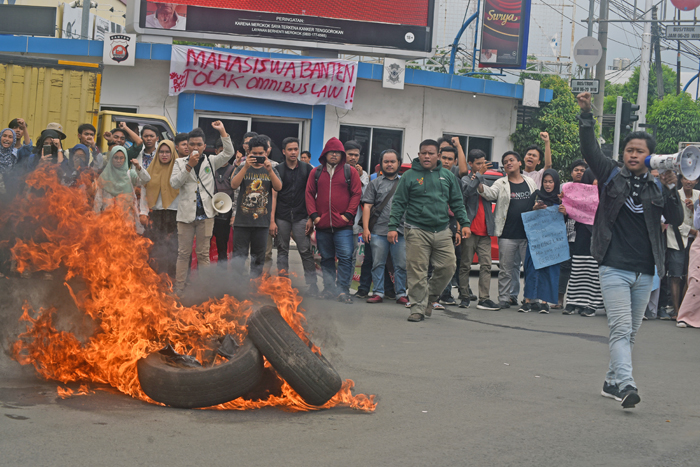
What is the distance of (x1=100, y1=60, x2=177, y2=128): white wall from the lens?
796 inches

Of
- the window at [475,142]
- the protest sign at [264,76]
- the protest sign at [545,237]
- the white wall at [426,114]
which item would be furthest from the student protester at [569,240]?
the window at [475,142]

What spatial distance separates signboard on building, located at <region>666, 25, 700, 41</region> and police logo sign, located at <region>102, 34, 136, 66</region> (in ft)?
72.1

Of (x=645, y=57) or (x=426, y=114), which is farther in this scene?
(x=645, y=57)

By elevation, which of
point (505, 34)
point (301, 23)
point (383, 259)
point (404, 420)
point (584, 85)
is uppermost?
point (505, 34)

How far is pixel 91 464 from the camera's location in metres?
3.74

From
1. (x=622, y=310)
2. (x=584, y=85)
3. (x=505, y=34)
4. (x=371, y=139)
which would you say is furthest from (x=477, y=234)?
(x=505, y=34)

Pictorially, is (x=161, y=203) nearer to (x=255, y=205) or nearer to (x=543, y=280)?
(x=255, y=205)

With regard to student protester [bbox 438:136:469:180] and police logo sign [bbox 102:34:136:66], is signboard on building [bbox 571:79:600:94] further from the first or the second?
police logo sign [bbox 102:34:136:66]

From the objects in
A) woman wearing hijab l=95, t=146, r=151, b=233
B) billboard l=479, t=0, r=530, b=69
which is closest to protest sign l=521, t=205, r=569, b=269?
woman wearing hijab l=95, t=146, r=151, b=233

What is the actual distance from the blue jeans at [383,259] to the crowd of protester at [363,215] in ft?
0.05

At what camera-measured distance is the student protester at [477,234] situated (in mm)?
10891

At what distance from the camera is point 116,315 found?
5441mm

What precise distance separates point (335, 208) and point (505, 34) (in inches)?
734

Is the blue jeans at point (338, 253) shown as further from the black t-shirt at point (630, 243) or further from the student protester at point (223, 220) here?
the black t-shirt at point (630, 243)
